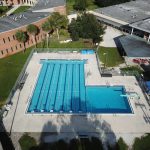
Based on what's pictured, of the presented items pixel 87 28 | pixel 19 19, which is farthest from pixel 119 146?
pixel 19 19

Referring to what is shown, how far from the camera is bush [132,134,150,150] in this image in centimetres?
2834

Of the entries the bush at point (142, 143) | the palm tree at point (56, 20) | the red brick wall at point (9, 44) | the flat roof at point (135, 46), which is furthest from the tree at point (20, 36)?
the bush at point (142, 143)

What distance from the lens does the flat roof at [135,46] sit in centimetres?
4462

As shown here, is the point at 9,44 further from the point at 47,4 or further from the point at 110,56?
the point at 47,4

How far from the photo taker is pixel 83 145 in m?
28.8

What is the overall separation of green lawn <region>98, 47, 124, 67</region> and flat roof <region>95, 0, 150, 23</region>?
38.5 feet

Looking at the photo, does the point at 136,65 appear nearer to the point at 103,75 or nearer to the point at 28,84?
the point at 103,75

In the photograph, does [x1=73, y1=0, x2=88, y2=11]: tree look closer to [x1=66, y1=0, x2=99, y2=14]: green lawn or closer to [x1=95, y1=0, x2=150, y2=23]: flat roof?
[x1=66, y1=0, x2=99, y2=14]: green lawn

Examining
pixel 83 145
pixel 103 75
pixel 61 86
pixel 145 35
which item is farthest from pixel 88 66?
pixel 83 145

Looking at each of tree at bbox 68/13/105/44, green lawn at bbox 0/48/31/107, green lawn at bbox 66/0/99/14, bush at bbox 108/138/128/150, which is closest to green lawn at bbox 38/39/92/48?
tree at bbox 68/13/105/44

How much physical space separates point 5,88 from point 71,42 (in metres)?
21.6

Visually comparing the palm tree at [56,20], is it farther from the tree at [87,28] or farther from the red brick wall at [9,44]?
the red brick wall at [9,44]

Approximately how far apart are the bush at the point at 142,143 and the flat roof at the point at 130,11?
3521 centimetres

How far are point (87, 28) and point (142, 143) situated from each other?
1159 inches
